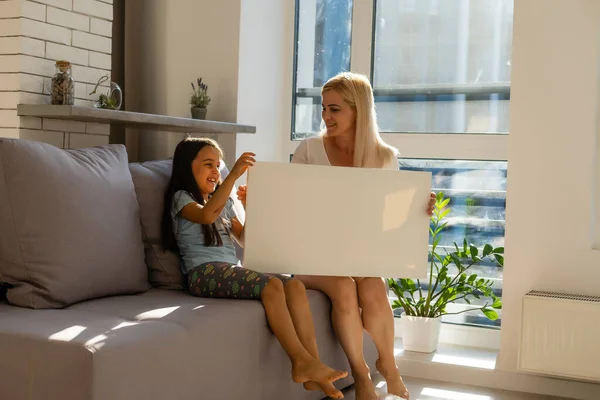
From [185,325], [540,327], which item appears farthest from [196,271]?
[540,327]

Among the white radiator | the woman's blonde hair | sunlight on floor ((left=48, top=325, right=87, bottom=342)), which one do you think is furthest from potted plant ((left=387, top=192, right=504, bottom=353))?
sunlight on floor ((left=48, top=325, right=87, bottom=342))

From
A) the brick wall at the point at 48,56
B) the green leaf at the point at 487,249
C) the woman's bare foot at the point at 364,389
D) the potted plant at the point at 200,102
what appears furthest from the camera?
the potted plant at the point at 200,102

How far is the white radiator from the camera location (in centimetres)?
312

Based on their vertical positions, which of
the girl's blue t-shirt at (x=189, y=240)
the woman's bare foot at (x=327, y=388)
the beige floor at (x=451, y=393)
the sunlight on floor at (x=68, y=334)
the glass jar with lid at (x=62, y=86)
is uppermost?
the glass jar with lid at (x=62, y=86)

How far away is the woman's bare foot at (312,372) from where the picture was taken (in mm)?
2527

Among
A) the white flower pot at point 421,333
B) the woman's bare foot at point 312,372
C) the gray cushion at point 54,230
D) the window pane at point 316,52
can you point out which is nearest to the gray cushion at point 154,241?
the gray cushion at point 54,230

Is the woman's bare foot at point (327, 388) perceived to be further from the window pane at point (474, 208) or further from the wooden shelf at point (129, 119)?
the window pane at point (474, 208)

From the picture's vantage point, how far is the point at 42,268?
2.44 m

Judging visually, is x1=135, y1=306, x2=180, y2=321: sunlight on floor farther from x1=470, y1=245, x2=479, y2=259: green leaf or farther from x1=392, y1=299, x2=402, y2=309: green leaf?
x1=470, y1=245, x2=479, y2=259: green leaf

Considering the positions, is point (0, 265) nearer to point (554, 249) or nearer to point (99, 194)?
point (99, 194)

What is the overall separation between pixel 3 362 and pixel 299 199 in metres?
1.10

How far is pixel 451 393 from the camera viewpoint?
3309 mm

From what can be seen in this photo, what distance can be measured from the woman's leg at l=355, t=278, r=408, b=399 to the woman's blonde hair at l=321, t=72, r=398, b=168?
1.58 ft

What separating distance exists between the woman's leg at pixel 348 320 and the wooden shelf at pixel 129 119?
988 mm
